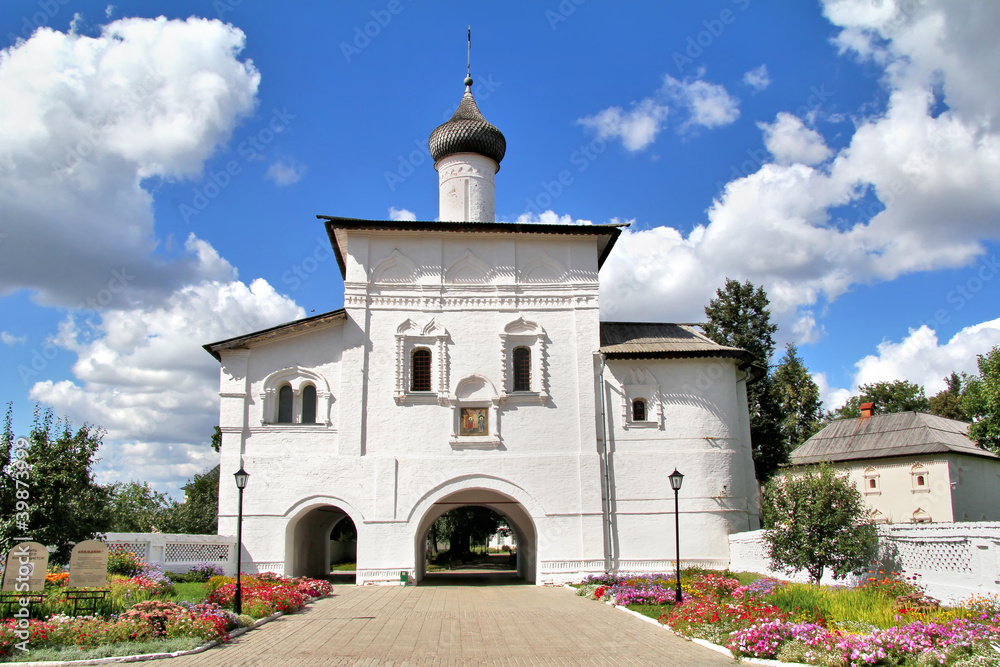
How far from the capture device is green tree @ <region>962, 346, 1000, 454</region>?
20.2 meters

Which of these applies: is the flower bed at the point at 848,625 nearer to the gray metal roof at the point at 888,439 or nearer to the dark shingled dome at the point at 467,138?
the dark shingled dome at the point at 467,138

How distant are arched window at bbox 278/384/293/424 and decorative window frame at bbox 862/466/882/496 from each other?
24179 mm

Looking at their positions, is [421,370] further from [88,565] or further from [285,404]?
[88,565]

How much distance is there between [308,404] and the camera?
19234mm

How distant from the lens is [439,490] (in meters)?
18.7

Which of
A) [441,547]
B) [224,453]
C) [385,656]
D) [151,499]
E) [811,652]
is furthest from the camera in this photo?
[441,547]

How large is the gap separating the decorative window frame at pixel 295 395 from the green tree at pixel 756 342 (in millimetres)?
12970

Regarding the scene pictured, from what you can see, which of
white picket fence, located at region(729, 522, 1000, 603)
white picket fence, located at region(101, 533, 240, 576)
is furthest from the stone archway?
white picket fence, located at region(729, 522, 1000, 603)

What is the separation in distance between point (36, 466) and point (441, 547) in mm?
47110

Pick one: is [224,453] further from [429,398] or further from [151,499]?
[151,499]

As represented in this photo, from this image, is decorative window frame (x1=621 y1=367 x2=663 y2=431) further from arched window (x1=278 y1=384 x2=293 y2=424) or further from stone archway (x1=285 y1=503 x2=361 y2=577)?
arched window (x1=278 y1=384 x2=293 y2=424)

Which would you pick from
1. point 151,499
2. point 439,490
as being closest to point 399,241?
point 439,490

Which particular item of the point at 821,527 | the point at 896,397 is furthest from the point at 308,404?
the point at 896,397

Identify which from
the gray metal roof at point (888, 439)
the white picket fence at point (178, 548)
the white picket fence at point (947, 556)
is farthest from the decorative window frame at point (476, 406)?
the gray metal roof at point (888, 439)
